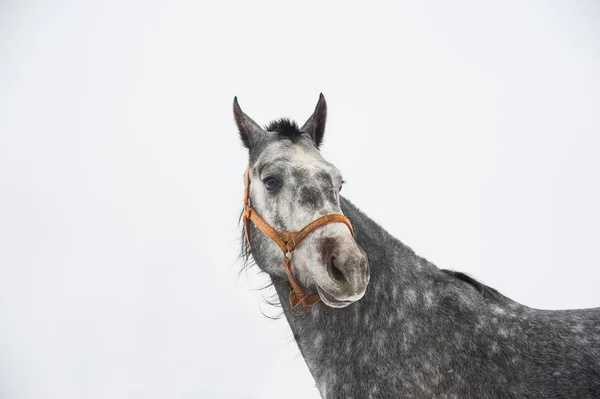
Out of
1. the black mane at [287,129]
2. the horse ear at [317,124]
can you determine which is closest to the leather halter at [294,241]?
the black mane at [287,129]

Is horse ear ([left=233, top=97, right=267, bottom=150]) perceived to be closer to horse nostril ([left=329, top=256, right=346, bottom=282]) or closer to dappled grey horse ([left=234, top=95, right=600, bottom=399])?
dappled grey horse ([left=234, top=95, right=600, bottom=399])

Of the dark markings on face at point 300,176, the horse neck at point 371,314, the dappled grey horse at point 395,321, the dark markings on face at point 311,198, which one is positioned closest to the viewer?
the dappled grey horse at point 395,321

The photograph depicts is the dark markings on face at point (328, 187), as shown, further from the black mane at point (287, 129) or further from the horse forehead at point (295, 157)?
the black mane at point (287, 129)

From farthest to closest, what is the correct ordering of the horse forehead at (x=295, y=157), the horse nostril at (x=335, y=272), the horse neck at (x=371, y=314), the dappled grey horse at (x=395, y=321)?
the horse forehead at (x=295, y=157) < the horse neck at (x=371, y=314) < the horse nostril at (x=335, y=272) < the dappled grey horse at (x=395, y=321)

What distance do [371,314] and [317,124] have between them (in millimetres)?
3216

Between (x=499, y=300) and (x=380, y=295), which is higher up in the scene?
(x=499, y=300)

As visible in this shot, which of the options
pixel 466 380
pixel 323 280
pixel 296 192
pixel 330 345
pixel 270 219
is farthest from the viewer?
pixel 270 219

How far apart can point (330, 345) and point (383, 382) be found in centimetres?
69

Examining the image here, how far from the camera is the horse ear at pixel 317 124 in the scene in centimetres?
543

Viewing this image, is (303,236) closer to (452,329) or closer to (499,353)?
(452,329)

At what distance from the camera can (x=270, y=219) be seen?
4.30m

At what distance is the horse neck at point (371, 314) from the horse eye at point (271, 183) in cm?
121

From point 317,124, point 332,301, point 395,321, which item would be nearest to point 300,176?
point 332,301

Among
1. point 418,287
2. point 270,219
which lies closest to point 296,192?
point 270,219
